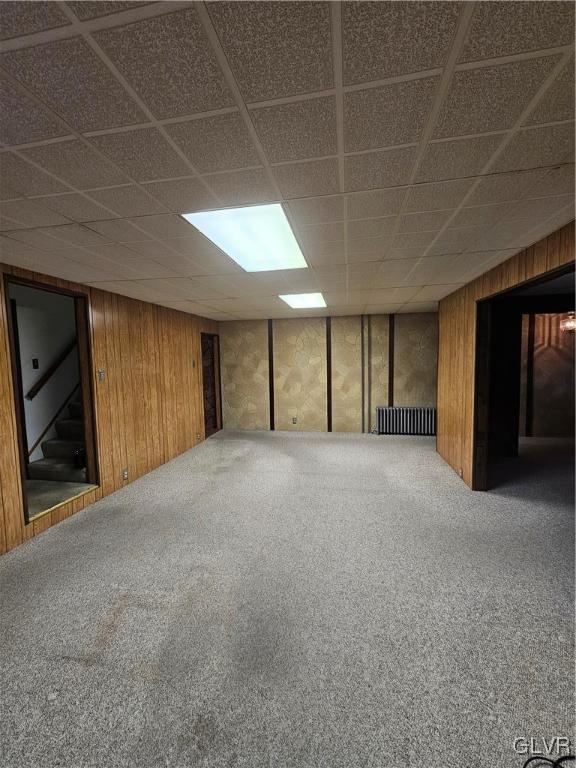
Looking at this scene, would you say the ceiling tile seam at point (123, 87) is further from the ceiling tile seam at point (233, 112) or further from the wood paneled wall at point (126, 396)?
the wood paneled wall at point (126, 396)

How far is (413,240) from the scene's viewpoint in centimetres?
266

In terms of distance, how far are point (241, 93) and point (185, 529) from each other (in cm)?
329

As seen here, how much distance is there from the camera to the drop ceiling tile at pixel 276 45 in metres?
0.89

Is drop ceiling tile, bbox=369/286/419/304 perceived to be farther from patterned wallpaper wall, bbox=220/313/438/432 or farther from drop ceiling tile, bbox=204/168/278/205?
drop ceiling tile, bbox=204/168/278/205

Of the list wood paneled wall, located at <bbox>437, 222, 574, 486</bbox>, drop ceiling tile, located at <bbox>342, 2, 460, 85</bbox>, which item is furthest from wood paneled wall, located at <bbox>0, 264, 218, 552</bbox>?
wood paneled wall, located at <bbox>437, 222, 574, 486</bbox>

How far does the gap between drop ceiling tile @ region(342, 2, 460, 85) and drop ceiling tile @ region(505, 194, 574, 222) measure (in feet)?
4.61

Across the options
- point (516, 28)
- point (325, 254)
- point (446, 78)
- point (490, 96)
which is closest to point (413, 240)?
point (325, 254)

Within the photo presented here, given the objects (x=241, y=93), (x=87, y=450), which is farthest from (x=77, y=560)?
(x=241, y=93)

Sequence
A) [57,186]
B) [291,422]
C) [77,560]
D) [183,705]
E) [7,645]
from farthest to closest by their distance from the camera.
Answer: [291,422] < [77,560] < [7,645] < [57,186] < [183,705]

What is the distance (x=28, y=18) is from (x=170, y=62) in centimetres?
35

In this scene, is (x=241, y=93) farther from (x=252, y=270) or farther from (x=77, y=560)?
(x=77, y=560)

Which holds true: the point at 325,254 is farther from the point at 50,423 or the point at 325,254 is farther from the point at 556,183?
the point at 50,423

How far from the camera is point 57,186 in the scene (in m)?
1.74

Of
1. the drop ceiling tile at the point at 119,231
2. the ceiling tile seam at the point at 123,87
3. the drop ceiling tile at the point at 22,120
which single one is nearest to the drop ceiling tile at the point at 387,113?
the ceiling tile seam at the point at 123,87
